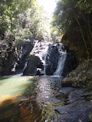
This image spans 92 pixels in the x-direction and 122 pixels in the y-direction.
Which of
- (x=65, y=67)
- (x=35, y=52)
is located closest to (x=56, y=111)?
(x=65, y=67)

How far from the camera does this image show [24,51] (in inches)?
1471

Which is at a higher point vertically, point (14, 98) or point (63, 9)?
point (63, 9)

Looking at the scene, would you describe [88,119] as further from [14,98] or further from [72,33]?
[72,33]

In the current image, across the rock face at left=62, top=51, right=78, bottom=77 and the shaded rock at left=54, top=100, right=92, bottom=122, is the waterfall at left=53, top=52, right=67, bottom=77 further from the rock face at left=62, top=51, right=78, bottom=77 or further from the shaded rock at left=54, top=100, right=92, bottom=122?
the shaded rock at left=54, top=100, right=92, bottom=122

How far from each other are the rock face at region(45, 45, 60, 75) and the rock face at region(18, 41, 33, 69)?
197 inches

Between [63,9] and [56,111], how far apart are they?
43.3ft

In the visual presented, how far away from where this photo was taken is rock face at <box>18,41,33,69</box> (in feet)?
118

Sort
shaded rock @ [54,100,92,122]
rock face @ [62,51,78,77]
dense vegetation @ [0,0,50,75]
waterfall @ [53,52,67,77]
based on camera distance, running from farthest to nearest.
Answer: dense vegetation @ [0,0,50,75], waterfall @ [53,52,67,77], rock face @ [62,51,78,77], shaded rock @ [54,100,92,122]

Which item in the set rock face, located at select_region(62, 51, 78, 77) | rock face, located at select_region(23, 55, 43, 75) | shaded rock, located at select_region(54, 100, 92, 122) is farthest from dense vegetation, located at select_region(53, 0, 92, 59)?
shaded rock, located at select_region(54, 100, 92, 122)

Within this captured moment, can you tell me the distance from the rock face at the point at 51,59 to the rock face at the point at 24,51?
16.4ft

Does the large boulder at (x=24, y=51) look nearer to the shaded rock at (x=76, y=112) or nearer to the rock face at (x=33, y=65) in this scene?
the rock face at (x=33, y=65)

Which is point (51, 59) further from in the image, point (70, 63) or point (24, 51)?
point (24, 51)

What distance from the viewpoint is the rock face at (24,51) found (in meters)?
35.9

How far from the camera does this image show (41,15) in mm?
45250
